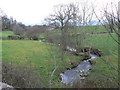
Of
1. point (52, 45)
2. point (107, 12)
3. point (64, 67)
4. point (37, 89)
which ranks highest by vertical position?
point (107, 12)

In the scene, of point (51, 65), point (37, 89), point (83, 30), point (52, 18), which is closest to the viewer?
point (37, 89)

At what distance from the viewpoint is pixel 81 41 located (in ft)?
50.9

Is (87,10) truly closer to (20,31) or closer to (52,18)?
(52,18)

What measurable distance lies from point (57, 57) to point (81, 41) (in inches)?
185

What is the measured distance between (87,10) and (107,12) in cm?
1321

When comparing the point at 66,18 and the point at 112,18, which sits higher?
the point at 66,18

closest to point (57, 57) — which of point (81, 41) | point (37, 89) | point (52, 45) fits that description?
point (52, 45)

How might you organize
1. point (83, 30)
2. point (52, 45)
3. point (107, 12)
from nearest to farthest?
point (107, 12) < point (52, 45) < point (83, 30)

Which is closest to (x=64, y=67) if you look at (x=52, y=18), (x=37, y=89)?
(x=37, y=89)

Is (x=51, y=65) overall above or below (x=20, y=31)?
below

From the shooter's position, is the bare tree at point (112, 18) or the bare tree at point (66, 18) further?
the bare tree at point (66, 18)

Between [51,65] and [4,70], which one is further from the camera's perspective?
[51,65]

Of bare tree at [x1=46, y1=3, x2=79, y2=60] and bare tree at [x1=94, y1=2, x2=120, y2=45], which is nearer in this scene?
bare tree at [x1=94, y1=2, x2=120, y2=45]

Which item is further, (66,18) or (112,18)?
(66,18)
